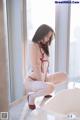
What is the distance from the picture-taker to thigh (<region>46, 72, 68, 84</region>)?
4.42ft

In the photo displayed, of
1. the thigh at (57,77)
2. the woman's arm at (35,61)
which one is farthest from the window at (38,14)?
the thigh at (57,77)

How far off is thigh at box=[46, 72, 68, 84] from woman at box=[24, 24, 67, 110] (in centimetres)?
4

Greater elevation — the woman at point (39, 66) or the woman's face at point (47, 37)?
the woman's face at point (47, 37)

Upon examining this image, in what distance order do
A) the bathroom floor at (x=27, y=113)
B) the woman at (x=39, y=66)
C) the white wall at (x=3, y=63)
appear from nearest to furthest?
Answer: the white wall at (x=3, y=63)
the bathroom floor at (x=27, y=113)
the woman at (x=39, y=66)

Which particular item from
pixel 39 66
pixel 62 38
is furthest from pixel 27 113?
pixel 62 38

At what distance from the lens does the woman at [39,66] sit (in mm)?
1225

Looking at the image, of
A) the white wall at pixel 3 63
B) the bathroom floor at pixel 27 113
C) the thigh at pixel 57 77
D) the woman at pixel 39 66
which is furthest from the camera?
the thigh at pixel 57 77

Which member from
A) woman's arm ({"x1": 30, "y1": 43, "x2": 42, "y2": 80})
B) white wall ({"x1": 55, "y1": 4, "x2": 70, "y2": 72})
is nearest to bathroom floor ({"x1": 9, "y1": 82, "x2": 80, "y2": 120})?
woman's arm ({"x1": 30, "y1": 43, "x2": 42, "y2": 80})

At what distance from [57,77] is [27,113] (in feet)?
1.00

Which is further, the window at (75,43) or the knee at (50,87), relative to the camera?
the window at (75,43)

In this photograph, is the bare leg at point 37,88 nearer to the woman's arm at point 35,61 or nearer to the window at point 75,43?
the woman's arm at point 35,61

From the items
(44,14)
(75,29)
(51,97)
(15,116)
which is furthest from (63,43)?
(15,116)

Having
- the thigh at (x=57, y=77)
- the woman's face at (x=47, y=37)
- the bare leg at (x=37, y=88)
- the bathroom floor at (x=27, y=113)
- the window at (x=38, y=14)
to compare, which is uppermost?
the window at (x=38, y=14)

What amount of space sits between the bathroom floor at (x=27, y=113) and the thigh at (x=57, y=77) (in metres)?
0.13
